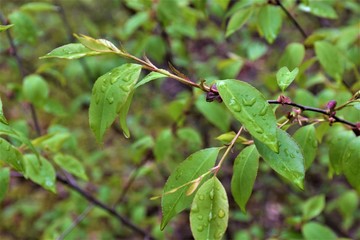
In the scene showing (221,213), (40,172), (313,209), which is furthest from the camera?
(313,209)

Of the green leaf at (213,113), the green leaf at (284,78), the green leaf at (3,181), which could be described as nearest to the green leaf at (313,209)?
the green leaf at (213,113)

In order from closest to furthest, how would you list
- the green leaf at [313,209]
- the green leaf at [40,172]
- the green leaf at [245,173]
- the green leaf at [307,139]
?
the green leaf at [245,173] < the green leaf at [307,139] < the green leaf at [40,172] < the green leaf at [313,209]

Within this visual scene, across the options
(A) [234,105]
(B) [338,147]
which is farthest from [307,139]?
(A) [234,105]

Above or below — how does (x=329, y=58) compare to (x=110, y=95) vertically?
below

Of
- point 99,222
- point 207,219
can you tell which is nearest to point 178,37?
point 99,222

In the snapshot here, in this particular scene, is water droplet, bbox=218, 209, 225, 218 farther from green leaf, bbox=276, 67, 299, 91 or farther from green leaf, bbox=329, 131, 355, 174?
green leaf, bbox=329, 131, 355, 174

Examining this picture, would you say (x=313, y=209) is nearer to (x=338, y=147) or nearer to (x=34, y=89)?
(x=338, y=147)

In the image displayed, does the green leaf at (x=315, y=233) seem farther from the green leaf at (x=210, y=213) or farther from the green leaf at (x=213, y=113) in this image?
the green leaf at (x=210, y=213)
